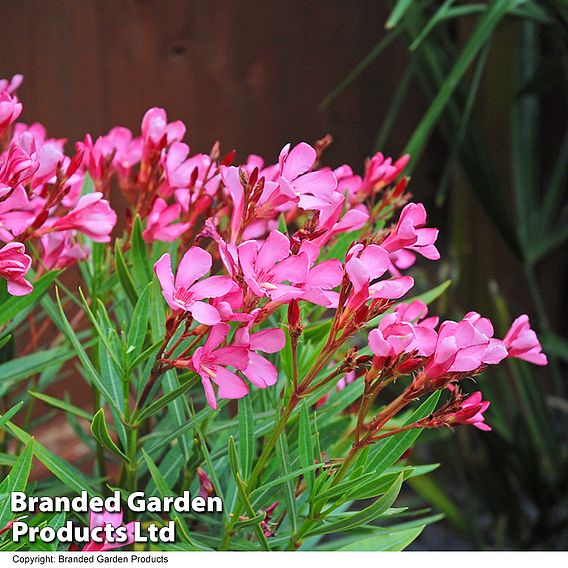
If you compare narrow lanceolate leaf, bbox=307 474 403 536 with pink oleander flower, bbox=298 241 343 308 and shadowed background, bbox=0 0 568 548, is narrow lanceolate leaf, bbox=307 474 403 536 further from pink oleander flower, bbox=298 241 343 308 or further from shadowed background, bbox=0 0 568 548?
shadowed background, bbox=0 0 568 548

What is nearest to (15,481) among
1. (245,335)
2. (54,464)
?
(54,464)

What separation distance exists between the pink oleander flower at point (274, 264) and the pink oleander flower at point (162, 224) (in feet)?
0.46

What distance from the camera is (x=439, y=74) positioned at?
1.15m

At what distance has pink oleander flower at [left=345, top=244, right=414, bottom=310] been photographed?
350 millimetres

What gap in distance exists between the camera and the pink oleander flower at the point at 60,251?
51 cm

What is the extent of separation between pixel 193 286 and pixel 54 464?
143mm

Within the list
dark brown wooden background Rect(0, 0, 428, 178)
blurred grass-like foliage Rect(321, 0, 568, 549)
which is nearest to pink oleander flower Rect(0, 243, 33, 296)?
blurred grass-like foliage Rect(321, 0, 568, 549)

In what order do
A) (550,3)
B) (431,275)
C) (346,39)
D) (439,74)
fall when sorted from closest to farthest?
(550,3) → (439,74) → (346,39) → (431,275)

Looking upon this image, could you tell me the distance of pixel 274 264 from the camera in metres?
0.37

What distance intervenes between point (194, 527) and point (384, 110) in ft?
4.81

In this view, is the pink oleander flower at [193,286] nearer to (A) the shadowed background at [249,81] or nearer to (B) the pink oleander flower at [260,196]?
(B) the pink oleander flower at [260,196]

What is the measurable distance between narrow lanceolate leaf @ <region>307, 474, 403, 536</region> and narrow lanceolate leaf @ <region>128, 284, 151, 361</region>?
13cm

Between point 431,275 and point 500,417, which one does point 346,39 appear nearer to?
point 431,275

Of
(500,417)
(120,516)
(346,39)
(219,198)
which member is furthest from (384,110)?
(120,516)
